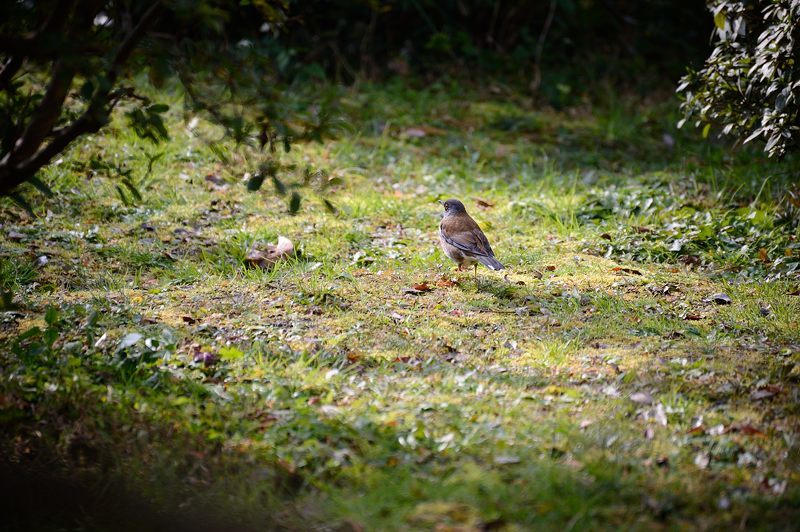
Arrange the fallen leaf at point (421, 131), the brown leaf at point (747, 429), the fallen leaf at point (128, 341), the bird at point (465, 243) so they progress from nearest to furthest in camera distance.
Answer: the brown leaf at point (747, 429) → the fallen leaf at point (128, 341) → the bird at point (465, 243) → the fallen leaf at point (421, 131)

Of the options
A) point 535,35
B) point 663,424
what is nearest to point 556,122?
point 535,35

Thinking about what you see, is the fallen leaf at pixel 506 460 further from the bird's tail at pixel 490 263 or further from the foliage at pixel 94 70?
the bird's tail at pixel 490 263

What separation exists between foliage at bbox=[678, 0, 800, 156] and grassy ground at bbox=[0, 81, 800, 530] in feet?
3.26

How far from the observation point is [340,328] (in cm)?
493

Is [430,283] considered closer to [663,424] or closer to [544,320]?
[544,320]

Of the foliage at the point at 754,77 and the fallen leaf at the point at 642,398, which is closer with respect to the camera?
the fallen leaf at the point at 642,398

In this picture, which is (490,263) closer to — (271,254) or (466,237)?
(466,237)

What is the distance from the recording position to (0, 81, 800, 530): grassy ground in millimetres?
3471

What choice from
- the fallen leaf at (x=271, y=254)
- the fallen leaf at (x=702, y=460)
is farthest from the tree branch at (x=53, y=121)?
the fallen leaf at (x=702, y=460)

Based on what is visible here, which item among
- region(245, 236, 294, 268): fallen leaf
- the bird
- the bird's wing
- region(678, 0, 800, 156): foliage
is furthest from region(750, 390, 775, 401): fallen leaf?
region(245, 236, 294, 268): fallen leaf

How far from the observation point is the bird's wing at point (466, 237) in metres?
5.61

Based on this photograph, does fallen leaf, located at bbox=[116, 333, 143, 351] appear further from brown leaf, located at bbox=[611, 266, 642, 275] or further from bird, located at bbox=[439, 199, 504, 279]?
brown leaf, located at bbox=[611, 266, 642, 275]

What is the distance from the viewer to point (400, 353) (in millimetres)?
4637

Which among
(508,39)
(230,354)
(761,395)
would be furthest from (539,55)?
(230,354)
